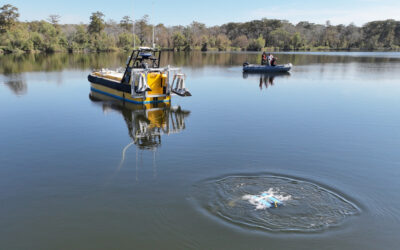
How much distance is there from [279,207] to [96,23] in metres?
99.8

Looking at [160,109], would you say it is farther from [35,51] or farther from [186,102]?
[35,51]

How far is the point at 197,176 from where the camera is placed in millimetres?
8297

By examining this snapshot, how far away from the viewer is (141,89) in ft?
54.9

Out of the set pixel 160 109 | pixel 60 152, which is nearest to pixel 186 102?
pixel 160 109

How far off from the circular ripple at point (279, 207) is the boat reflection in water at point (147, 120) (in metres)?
2.52

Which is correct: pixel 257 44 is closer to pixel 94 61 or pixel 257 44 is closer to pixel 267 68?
pixel 94 61

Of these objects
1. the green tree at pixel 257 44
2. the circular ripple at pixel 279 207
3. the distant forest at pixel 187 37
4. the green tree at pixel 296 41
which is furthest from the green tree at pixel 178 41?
the circular ripple at pixel 279 207

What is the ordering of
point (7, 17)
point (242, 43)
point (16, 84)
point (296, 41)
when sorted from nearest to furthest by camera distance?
point (16, 84)
point (7, 17)
point (296, 41)
point (242, 43)

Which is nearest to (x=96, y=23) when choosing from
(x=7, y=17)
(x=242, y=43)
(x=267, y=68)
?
(x=7, y=17)

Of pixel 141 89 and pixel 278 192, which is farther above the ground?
pixel 141 89

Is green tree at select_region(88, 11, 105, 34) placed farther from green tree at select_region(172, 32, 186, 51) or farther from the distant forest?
green tree at select_region(172, 32, 186, 51)

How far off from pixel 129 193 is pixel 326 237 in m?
4.40

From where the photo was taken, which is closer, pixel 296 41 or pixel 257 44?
pixel 257 44

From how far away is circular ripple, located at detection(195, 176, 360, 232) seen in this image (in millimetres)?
6223
